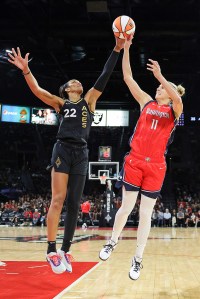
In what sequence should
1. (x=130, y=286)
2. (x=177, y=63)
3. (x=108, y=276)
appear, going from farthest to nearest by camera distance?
1. (x=177, y=63)
2. (x=108, y=276)
3. (x=130, y=286)

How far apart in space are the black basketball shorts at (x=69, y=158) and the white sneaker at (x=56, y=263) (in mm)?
974

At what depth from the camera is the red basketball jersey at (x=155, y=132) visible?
16.8ft

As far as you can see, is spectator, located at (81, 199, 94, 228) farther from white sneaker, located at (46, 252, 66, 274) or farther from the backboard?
white sneaker, located at (46, 252, 66, 274)

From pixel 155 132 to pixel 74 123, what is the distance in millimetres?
982

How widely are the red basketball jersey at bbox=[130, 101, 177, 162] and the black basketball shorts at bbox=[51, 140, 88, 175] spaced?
66 cm

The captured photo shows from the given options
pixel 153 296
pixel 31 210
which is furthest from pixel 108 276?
pixel 31 210

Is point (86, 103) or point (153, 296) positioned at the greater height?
point (86, 103)

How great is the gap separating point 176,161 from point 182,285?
1071 inches

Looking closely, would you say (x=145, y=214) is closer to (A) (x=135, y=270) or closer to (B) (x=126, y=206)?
(B) (x=126, y=206)

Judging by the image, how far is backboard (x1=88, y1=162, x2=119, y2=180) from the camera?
22000 millimetres

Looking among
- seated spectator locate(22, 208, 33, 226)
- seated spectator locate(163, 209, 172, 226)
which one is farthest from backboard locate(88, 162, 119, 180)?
seated spectator locate(22, 208, 33, 226)

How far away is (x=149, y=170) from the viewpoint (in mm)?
5082

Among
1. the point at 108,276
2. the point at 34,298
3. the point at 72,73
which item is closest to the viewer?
the point at 34,298

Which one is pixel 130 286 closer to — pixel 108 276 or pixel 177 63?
pixel 108 276
